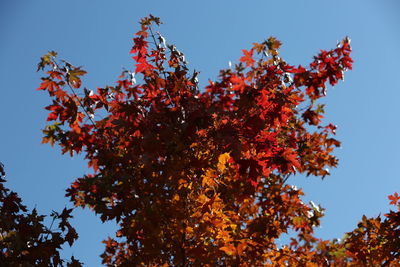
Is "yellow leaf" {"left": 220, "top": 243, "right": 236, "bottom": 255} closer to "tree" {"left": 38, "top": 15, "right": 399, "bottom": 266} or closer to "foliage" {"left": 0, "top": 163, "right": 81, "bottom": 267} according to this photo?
"tree" {"left": 38, "top": 15, "right": 399, "bottom": 266}

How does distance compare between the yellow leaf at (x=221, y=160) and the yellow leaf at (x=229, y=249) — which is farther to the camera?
the yellow leaf at (x=221, y=160)

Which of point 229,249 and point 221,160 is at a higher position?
point 221,160

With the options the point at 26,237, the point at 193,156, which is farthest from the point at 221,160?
the point at 26,237

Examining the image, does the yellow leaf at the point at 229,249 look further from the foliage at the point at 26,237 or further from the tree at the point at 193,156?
the foliage at the point at 26,237

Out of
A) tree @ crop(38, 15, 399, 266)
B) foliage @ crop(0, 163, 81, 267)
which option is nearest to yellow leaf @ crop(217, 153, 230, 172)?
tree @ crop(38, 15, 399, 266)

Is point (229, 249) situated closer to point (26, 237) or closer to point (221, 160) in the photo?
point (221, 160)

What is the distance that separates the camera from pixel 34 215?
5480 mm

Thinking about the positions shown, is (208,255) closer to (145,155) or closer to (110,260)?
(145,155)

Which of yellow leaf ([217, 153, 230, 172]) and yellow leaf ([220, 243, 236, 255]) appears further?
yellow leaf ([217, 153, 230, 172])

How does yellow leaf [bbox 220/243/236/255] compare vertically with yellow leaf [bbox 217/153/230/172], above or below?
below

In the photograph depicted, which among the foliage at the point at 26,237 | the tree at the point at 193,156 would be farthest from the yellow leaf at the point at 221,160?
the foliage at the point at 26,237

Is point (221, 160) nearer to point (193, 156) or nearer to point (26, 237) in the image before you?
point (193, 156)

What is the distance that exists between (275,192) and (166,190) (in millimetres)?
1744

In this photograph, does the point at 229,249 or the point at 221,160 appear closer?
the point at 229,249
